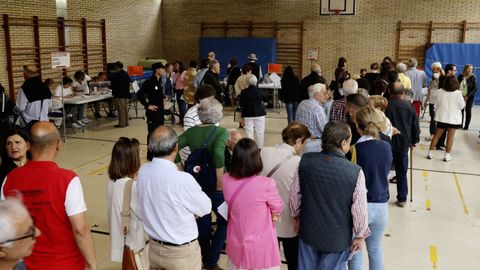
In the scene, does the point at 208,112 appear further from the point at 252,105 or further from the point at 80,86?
the point at 80,86

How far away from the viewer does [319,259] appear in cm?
308

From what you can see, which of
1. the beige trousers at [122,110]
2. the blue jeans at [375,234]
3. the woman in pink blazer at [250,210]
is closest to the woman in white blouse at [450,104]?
the blue jeans at [375,234]

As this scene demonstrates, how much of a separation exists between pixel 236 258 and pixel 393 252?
7.68ft

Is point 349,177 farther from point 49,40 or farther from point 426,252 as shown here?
point 49,40

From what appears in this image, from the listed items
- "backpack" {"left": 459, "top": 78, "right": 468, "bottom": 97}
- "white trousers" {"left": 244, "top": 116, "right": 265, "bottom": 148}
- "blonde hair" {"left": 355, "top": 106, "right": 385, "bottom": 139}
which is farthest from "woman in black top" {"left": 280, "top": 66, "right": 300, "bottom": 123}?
"blonde hair" {"left": 355, "top": 106, "right": 385, "bottom": 139}

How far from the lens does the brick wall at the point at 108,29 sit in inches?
456

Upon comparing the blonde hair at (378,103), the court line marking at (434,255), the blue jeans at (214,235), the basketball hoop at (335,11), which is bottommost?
the court line marking at (434,255)

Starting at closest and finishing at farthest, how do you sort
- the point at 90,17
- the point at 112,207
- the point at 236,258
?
the point at 236,258 < the point at 112,207 < the point at 90,17

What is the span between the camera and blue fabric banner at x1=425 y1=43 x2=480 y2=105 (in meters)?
14.8

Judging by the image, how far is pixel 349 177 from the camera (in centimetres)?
277

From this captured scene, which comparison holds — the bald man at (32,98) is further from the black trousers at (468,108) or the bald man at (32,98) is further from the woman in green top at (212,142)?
the black trousers at (468,108)

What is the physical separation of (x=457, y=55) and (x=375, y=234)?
44.1 ft

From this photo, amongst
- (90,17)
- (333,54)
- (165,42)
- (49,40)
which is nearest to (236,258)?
(49,40)

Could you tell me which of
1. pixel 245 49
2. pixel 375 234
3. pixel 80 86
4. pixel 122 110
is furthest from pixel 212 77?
pixel 245 49
